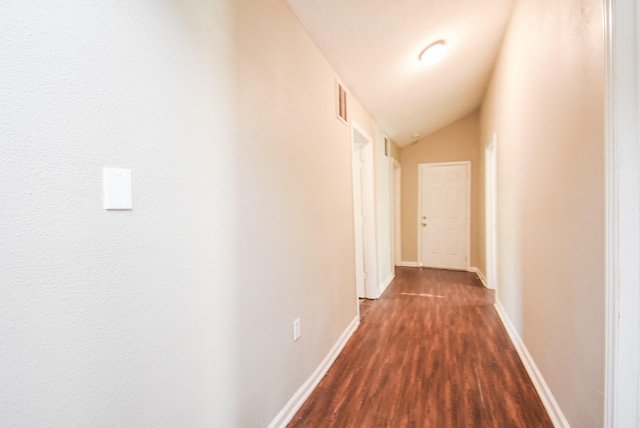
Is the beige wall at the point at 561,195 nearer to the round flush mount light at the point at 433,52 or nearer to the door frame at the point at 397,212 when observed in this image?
the round flush mount light at the point at 433,52

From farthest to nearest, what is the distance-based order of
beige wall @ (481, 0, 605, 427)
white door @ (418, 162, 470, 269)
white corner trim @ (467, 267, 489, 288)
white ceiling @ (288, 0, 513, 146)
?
white door @ (418, 162, 470, 269) < white corner trim @ (467, 267, 489, 288) < white ceiling @ (288, 0, 513, 146) < beige wall @ (481, 0, 605, 427)

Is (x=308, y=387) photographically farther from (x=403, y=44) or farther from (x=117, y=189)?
(x=403, y=44)

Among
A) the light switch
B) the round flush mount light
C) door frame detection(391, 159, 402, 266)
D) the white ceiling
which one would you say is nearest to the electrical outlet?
the light switch

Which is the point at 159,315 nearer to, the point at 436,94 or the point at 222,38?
the point at 222,38

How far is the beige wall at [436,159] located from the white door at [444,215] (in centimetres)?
11

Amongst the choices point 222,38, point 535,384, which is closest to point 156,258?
point 222,38

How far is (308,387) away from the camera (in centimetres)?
201

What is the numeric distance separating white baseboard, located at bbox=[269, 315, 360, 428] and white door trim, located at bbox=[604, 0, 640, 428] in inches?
54.7

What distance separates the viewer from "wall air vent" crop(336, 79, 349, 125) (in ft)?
8.79

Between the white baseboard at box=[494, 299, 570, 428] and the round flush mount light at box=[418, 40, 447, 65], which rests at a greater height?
the round flush mount light at box=[418, 40, 447, 65]

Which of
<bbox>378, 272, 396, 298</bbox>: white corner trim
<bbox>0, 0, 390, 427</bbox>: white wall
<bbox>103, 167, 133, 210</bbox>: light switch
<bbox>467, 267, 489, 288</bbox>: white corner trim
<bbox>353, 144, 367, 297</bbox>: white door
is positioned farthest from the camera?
<bbox>467, 267, 489, 288</bbox>: white corner trim

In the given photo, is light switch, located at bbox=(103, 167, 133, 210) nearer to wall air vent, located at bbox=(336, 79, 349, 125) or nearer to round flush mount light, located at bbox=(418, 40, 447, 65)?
wall air vent, located at bbox=(336, 79, 349, 125)

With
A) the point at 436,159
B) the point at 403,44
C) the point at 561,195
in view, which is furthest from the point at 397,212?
the point at 561,195

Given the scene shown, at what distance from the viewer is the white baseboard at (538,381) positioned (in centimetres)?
163
